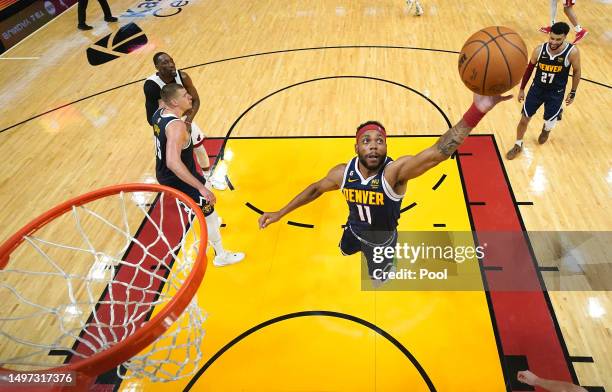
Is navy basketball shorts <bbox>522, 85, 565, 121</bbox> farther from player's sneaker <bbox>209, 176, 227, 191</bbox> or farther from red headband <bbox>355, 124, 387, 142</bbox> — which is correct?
player's sneaker <bbox>209, 176, 227, 191</bbox>

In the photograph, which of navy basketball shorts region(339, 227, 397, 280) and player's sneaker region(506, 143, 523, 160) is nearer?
navy basketball shorts region(339, 227, 397, 280)

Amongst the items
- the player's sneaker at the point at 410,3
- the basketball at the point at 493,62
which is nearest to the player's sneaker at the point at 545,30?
the player's sneaker at the point at 410,3

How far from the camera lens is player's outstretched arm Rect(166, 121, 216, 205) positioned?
3230 mm

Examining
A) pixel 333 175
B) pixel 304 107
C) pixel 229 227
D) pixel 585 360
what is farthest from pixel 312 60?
pixel 585 360

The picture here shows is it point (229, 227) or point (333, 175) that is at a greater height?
point (333, 175)

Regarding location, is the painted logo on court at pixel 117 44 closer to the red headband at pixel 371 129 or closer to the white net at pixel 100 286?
the white net at pixel 100 286

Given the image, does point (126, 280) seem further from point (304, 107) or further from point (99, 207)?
point (304, 107)

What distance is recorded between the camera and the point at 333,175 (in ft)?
10.3

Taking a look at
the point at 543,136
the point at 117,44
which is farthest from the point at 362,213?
the point at 117,44

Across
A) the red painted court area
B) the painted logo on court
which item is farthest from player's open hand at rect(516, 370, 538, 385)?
the painted logo on court

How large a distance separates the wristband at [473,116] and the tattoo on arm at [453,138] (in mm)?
25

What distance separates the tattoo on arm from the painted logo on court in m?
8.22

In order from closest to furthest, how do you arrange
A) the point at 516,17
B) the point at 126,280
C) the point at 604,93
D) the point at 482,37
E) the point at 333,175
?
1. the point at 482,37
2. the point at 333,175
3. the point at 126,280
4. the point at 604,93
5. the point at 516,17

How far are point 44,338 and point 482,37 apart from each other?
438 cm
